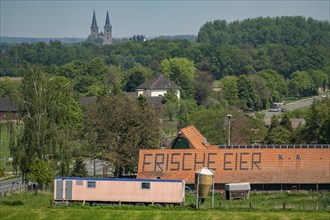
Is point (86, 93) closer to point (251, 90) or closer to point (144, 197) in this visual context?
point (251, 90)

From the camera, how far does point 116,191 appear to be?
48.8 meters

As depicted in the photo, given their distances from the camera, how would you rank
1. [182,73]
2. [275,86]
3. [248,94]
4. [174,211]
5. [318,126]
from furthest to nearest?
[182,73], [275,86], [248,94], [318,126], [174,211]

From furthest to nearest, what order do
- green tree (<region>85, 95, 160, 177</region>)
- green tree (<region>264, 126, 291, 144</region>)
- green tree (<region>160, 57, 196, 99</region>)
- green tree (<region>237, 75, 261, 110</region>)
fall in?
green tree (<region>160, 57, 196, 99</region>) < green tree (<region>237, 75, 261, 110</region>) < green tree (<region>264, 126, 291, 144</region>) < green tree (<region>85, 95, 160, 177</region>)

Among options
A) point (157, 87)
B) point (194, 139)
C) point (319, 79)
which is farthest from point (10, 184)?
point (319, 79)

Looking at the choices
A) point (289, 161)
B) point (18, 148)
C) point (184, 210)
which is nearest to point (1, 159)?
point (18, 148)

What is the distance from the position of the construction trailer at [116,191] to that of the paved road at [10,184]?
48.1ft

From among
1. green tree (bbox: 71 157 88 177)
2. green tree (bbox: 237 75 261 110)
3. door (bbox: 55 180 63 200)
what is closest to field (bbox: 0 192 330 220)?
door (bbox: 55 180 63 200)

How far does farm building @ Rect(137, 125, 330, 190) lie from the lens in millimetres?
56344

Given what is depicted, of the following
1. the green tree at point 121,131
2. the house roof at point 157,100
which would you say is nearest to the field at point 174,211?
the green tree at point 121,131

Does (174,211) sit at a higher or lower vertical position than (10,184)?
higher

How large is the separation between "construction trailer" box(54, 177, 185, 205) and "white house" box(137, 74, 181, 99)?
9023 cm

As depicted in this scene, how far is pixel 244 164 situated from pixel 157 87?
84.8 metres

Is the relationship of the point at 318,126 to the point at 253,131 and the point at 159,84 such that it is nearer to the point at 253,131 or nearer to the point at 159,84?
the point at 253,131

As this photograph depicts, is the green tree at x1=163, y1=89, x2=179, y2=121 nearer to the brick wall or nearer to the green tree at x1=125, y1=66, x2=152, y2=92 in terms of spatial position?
the green tree at x1=125, y1=66, x2=152, y2=92
